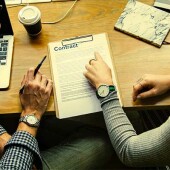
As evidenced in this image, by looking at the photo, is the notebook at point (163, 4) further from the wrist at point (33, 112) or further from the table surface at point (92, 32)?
the wrist at point (33, 112)

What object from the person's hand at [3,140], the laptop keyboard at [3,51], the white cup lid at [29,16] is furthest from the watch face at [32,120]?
A: the white cup lid at [29,16]

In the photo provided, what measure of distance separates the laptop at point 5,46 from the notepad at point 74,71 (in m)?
0.14

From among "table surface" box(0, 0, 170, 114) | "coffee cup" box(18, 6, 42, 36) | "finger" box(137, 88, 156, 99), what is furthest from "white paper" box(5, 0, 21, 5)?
"finger" box(137, 88, 156, 99)

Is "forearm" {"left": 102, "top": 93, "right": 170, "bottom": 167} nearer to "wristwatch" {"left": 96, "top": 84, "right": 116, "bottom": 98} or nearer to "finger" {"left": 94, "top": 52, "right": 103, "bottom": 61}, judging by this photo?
"wristwatch" {"left": 96, "top": 84, "right": 116, "bottom": 98}

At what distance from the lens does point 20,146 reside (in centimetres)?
91

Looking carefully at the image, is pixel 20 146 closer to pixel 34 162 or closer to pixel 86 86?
pixel 34 162

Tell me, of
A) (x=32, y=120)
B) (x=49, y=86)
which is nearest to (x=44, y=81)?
(x=49, y=86)

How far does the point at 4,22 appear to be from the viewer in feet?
3.40

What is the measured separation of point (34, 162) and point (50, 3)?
23.2 inches

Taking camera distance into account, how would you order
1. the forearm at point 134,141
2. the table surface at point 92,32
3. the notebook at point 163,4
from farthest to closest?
the notebook at point 163,4, the table surface at point 92,32, the forearm at point 134,141

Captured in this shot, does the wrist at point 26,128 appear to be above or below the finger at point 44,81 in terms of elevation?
below

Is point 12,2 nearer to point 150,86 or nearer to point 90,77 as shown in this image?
point 90,77

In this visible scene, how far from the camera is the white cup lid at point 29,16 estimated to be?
101cm

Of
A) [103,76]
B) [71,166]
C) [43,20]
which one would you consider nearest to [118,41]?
[103,76]
